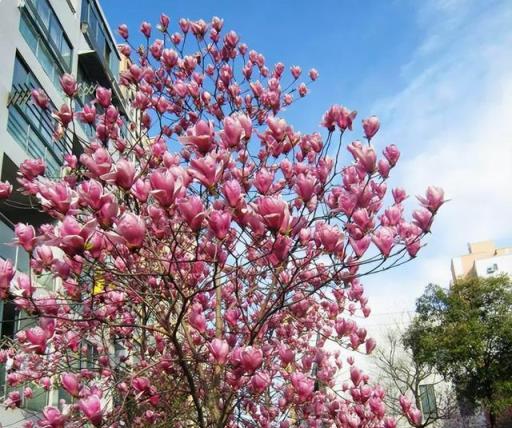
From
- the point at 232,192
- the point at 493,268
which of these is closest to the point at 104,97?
the point at 232,192

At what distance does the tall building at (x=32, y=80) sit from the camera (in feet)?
33.9

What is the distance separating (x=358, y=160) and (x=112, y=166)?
1259mm

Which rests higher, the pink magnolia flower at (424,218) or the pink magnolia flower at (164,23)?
the pink magnolia flower at (164,23)

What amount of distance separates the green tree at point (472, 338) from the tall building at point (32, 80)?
1321 centimetres

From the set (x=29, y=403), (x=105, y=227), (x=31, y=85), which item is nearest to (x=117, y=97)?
(x=31, y=85)

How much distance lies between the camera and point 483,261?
3644 cm

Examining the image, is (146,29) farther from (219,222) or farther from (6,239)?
(6,239)

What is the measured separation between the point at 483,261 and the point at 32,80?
31250 millimetres

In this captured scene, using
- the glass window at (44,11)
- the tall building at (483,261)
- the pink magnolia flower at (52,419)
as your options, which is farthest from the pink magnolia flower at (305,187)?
the tall building at (483,261)

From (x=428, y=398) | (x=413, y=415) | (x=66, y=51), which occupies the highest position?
(x=66, y=51)

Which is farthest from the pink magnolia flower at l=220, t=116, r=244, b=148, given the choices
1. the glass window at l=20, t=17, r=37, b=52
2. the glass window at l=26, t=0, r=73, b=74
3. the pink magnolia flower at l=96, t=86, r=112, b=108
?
the glass window at l=26, t=0, r=73, b=74

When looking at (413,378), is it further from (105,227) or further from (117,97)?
(105,227)

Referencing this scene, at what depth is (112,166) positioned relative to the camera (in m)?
2.55

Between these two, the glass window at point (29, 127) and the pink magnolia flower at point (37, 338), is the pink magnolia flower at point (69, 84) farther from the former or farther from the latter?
the glass window at point (29, 127)
